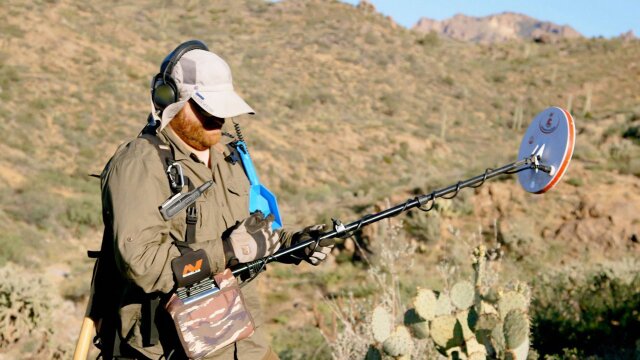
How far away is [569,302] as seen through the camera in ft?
18.4

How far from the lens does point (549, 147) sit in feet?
9.55

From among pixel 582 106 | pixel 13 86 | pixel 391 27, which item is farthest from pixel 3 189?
pixel 391 27

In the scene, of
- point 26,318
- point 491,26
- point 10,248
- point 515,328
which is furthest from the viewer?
point 491,26

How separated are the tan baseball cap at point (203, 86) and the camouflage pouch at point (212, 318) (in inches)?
24.6

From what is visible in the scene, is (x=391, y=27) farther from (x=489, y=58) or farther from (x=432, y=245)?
(x=432, y=245)

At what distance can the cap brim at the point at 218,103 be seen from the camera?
7.02ft

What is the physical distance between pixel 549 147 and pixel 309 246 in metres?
1.40

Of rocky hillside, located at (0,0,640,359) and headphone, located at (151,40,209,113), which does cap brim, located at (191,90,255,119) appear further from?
rocky hillside, located at (0,0,640,359)

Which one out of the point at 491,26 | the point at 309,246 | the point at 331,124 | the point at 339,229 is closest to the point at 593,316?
the point at 339,229

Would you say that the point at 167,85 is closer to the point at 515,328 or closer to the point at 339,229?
the point at 339,229

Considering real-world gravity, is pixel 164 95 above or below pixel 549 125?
below

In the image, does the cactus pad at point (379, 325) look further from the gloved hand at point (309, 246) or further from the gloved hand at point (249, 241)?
the gloved hand at point (249, 241)

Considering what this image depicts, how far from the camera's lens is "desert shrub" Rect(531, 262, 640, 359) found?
16.4 ft

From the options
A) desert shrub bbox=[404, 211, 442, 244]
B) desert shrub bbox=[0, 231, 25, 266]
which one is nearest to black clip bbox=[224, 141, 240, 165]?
desert shrub bbox=[404, 211, 442, 244]
